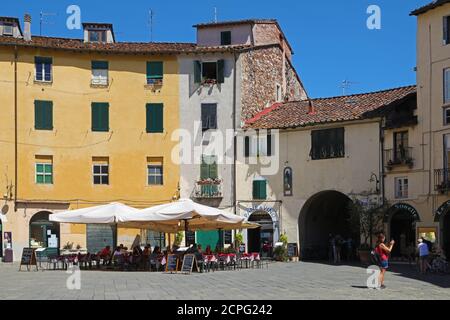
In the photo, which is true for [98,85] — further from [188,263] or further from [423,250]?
[423,250]

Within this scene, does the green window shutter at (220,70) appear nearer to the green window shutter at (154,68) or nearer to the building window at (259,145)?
the green window shutter at (154,68)

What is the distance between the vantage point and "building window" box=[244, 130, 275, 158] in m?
46.4

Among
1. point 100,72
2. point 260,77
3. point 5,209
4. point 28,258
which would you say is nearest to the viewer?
point 28,258

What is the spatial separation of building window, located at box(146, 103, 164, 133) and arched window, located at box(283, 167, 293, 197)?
763 cm

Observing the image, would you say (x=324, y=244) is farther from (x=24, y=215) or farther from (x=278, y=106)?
(x=24, y=215)

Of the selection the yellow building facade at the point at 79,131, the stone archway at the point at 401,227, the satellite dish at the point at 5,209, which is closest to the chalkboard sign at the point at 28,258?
the yellow building facade at the point at 79,131

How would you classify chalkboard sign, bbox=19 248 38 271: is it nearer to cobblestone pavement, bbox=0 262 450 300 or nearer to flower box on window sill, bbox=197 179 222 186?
cobblestone pavement, bbox=0 262 450 300

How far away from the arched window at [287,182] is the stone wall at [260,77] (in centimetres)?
440

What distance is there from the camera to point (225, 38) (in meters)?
50.3

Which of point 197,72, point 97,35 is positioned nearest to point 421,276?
point 197,72

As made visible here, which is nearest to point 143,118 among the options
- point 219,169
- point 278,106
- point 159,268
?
point 219,169

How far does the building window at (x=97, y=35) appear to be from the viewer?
50594 millimetres

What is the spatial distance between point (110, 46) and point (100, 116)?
14.4ft

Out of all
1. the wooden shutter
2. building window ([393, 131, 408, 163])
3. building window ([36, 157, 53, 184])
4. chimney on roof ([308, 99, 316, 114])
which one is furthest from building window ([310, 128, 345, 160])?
building window ([36, 157, 53, 184])
